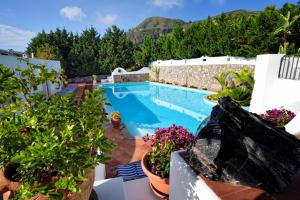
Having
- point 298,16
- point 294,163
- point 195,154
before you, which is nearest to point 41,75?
point 195,154

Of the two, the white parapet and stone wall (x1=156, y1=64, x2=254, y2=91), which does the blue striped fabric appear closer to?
the white parapet

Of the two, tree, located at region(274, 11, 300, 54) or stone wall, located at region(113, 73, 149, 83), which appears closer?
tree, located at region(274, 11, 300, 54)

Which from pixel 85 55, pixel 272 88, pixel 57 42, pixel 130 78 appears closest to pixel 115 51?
pixel 85 55

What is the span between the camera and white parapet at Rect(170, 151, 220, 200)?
2.02 m

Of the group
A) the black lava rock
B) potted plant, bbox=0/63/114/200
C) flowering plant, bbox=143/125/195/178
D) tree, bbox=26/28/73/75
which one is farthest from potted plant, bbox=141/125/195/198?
tree, bbox=26/28/73/75

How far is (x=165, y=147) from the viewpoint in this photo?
137 inches

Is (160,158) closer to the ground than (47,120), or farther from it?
closer to the ground

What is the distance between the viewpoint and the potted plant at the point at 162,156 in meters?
3.34

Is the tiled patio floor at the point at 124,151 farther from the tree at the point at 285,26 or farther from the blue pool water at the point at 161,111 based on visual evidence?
the tree at the point at 285,26

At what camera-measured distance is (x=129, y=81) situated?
87.1 feet

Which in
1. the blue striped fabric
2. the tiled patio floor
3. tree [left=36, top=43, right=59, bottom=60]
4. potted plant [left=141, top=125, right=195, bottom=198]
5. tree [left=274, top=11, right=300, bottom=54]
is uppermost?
tree [left=274, top=11, right=300, bottom=54]

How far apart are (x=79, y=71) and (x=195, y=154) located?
2956 cm

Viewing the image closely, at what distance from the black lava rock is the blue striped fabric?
103 inches

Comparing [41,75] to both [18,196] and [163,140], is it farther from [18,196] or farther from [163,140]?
[163,140]
